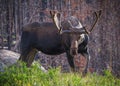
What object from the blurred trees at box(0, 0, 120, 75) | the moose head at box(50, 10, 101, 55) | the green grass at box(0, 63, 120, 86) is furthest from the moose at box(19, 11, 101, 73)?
the blurred trees at box(0, 0, 120, 75)

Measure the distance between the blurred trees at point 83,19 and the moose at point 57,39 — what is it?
1844mm

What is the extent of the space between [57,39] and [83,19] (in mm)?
2536

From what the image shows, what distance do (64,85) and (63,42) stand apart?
6.69 ft

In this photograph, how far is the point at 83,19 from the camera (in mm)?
8406

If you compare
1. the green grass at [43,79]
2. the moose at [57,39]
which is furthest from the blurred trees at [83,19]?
the green grass at [43,79]

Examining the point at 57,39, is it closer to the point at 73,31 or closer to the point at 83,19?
the point at 73,31

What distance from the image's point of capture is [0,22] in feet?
26.5

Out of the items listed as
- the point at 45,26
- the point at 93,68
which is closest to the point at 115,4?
the point at 93,68

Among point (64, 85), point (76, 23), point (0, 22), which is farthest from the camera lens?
point (0, 22)

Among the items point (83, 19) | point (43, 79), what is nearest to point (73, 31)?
point (43, 79)

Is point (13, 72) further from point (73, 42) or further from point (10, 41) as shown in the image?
point (10, 41)

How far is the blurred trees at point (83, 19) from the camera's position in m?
8.12

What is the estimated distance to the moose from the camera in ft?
18.2

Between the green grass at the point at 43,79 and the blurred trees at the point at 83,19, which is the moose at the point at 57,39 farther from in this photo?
the blurred trees at the point at 83,19
